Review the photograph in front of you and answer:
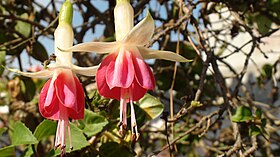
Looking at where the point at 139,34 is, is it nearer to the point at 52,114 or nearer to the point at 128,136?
the point at 52,114

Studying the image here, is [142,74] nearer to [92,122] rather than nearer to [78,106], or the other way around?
[78,106]

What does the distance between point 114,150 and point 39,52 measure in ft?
1.19

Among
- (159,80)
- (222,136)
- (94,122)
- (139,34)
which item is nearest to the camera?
(139,34)

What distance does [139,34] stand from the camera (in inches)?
21.0

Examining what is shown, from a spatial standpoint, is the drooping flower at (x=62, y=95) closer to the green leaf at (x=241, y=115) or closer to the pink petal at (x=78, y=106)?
the pink petal at (x=78, y=106)

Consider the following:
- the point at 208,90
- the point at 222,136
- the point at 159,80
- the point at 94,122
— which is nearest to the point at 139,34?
the point at 94,122

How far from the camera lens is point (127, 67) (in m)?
0.55

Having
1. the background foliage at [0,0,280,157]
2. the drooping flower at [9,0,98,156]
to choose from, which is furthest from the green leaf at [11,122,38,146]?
the drooping flower at [9,0,98,156]

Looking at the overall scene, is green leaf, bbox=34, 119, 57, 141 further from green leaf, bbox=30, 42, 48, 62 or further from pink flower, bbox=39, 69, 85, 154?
green leaf, bbox=30, 42, 48, 62

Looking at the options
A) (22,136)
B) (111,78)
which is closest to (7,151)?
(22,136)

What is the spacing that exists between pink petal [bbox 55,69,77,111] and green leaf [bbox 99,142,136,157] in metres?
0.24

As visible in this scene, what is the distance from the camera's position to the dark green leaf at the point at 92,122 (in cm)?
73

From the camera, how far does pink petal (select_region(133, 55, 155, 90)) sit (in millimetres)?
→ 540

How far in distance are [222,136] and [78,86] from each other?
34.9 inches
